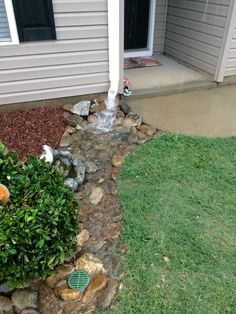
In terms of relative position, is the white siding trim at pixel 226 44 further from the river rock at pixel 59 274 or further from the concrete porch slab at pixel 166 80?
the river rock at pixel 59 274

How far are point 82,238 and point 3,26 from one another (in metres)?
2.48

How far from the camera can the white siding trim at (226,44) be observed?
13.0 ft

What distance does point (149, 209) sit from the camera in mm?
2342

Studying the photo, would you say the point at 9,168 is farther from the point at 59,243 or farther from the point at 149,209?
the point at 149,209

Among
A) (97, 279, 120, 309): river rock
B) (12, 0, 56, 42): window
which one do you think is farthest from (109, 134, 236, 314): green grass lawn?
(12, 0, 56, 42): window

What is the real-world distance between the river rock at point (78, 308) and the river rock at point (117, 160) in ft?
4.55

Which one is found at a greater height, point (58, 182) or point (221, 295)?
point (58, 182)

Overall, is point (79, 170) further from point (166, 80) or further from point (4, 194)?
point (166, 80)

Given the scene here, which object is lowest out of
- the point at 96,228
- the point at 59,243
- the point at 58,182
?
the point at 96,228

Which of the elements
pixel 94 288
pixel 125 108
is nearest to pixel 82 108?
pixel 125 108

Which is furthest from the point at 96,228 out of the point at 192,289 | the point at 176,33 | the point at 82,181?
the point at 176,33

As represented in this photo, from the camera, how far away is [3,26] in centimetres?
307

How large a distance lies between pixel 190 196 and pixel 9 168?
153 centimetres

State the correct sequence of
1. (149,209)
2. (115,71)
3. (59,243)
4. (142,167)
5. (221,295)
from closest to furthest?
(59,243) → (221,295) → (149,209) → (142,167) → (115,71)
